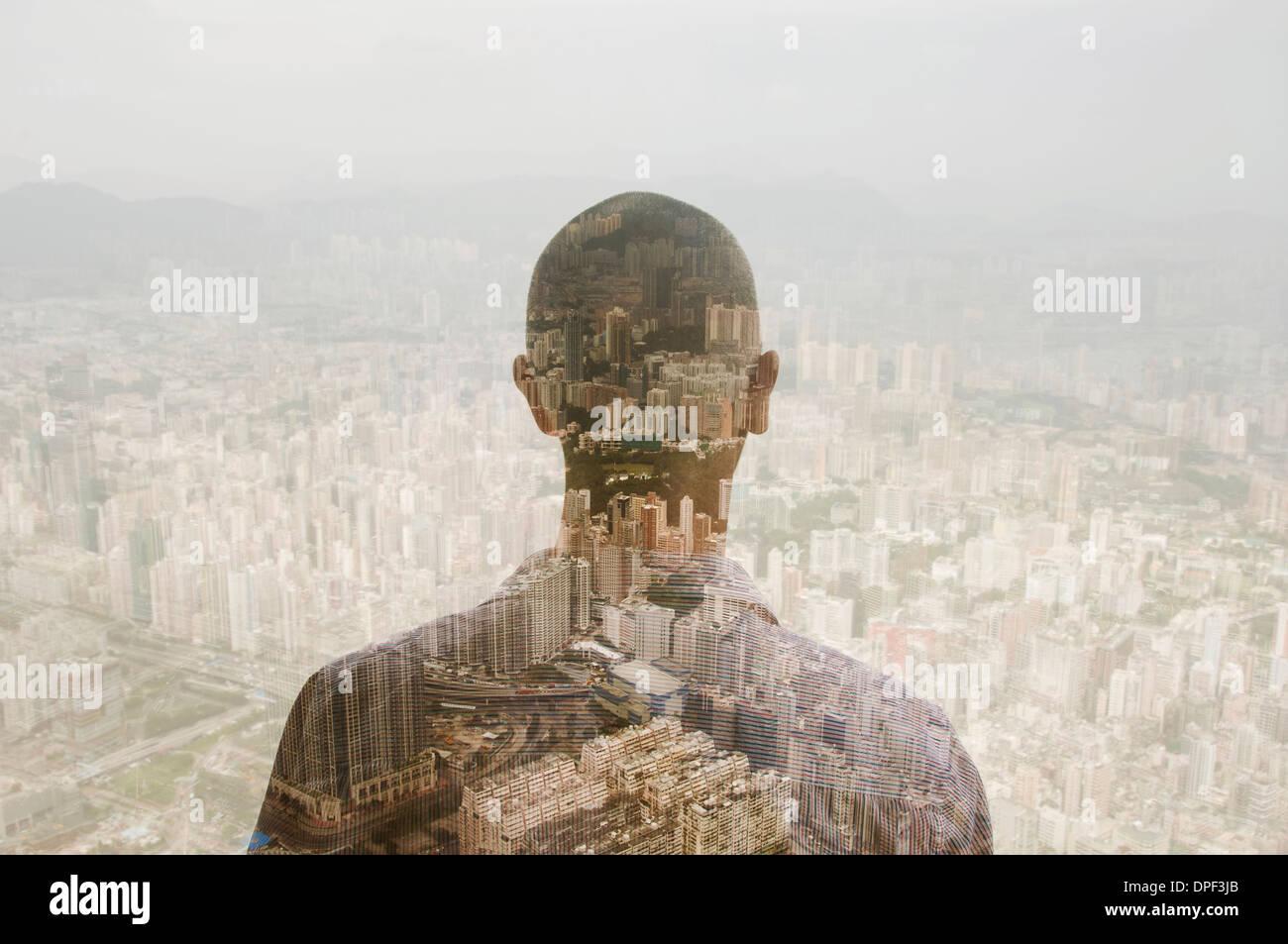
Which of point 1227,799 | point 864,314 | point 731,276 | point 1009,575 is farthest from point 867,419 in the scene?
point 1227,799

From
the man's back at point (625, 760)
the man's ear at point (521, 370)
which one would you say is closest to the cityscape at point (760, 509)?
the man's ear at point (521, 370)

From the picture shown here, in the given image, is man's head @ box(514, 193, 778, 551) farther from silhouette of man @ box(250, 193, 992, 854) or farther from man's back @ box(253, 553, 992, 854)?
man's back @ box(253, 553, 992, 854)

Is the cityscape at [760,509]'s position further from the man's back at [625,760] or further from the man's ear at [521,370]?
the man's back at [625,760]

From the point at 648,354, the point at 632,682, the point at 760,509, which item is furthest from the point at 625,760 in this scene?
the point at 760,509

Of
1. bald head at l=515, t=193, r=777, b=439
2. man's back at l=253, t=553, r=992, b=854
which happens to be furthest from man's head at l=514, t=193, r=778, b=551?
man's back at l=253, t=553, r=992, b=854

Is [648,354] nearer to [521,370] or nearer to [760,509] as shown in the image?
[521,370]

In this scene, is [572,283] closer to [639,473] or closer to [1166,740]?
[639,473]
